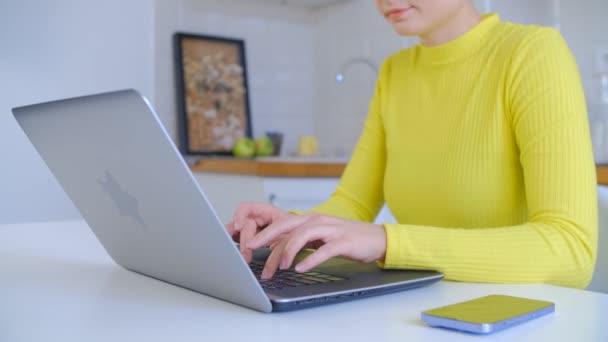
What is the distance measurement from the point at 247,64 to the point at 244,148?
0.49 m

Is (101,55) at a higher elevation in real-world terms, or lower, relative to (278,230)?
higher

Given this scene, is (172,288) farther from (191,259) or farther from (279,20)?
(279,20)

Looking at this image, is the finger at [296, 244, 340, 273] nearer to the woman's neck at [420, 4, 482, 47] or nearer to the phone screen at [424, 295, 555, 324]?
the phone screen at [424, 295, 555, 324]

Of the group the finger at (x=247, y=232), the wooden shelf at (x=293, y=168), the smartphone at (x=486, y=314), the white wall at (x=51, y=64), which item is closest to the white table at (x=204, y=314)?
the smartphone at (x=486, y=314)

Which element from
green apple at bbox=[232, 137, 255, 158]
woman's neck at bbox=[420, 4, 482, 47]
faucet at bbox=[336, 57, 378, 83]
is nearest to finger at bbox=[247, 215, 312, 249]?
woman's neck at bbox=[420, 4, 482, 47]

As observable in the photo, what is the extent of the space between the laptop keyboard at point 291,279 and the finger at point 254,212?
0.19 m

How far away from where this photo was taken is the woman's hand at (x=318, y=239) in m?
0.72

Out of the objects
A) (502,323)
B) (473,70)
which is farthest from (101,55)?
(502,323)

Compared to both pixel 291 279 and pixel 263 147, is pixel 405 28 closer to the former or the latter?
pixel 291 279

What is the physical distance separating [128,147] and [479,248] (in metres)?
0.43

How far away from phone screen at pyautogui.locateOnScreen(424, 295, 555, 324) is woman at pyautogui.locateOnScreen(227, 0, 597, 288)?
16 centimetres

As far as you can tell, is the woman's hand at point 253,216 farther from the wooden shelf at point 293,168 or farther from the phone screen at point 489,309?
the wooden shelf at point 293,168

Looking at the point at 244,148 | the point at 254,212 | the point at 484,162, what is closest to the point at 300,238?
the point at 254,212

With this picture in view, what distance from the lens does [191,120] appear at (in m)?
3.03
